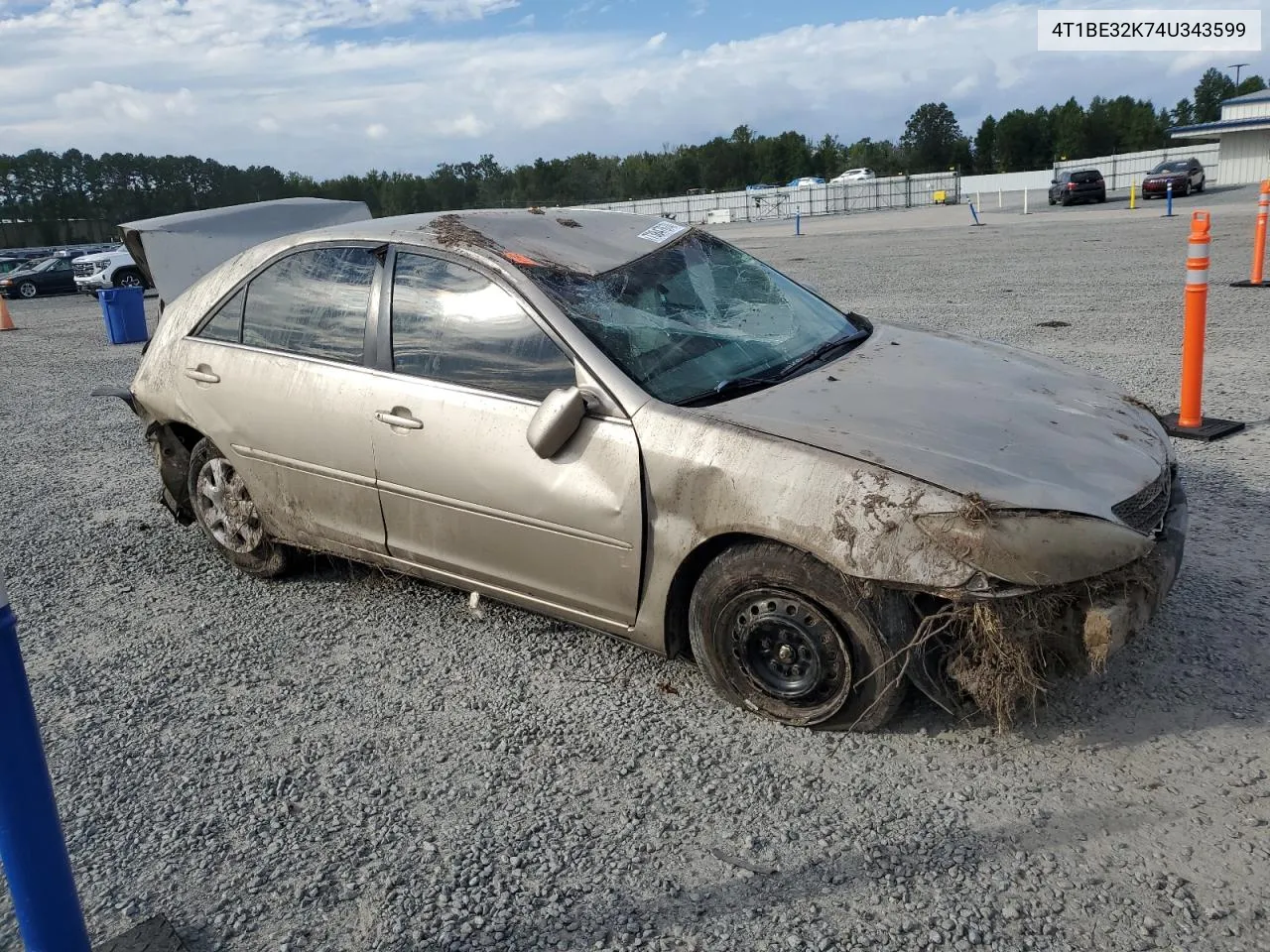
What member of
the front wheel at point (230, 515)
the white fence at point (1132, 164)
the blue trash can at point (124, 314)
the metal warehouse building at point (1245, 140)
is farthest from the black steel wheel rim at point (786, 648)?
the white fence at point (1132, 164)

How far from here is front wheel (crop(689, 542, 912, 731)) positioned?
2.92m

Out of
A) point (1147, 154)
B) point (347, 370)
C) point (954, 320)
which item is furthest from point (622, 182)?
point (347, 370)

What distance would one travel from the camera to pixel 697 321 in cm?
381

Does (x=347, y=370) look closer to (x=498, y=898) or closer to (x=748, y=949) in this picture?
(x=498, y=898)

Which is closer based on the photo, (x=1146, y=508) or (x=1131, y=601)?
(x=1131, y=601)

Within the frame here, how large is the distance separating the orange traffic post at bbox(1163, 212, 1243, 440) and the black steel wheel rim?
11.4 ft

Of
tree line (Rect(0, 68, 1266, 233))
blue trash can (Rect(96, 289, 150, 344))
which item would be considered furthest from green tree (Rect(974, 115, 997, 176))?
blue trash can (Rect(96, 289, 150, 344))

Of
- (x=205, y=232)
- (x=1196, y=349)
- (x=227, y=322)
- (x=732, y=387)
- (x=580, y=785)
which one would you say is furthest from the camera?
(x=205, y=232)

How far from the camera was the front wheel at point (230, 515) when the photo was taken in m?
4.62

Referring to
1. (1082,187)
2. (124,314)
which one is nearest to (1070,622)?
(124,314)

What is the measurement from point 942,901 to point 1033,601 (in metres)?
0.85

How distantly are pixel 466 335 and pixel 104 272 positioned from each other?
28.0m

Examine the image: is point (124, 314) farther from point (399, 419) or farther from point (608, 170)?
point (608, 170)

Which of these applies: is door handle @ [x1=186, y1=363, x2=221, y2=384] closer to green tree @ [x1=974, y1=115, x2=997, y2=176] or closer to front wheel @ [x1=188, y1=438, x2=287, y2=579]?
front wheel @ [x1=188, y1=438, x2=287, y2=579]
